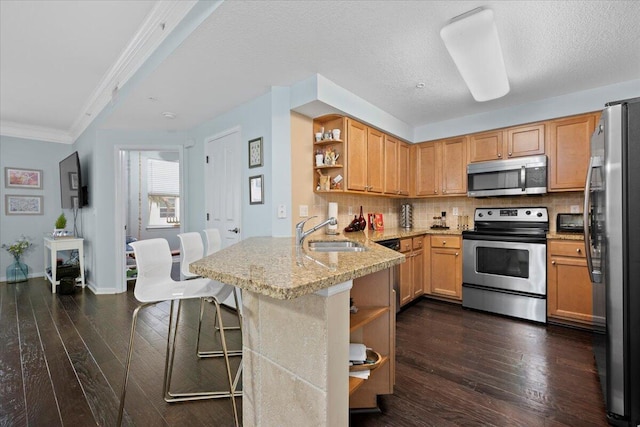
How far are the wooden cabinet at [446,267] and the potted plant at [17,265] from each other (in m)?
6.31

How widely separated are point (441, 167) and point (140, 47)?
3.59 meters

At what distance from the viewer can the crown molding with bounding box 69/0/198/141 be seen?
2.07m

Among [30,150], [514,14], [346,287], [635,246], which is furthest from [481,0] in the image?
[30,150]

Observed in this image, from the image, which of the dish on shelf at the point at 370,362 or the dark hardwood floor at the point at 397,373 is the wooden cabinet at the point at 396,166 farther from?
the dish on shelf at the point at 370,362

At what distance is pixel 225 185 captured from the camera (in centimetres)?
346

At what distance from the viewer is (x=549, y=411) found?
1696mm

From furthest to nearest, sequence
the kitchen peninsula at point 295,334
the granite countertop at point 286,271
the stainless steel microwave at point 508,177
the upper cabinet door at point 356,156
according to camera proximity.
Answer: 1. the stainless steel microwave at point 508,177
2. the upper cabinet door at point 356,156
3. the kitchen peninsula at point 295,334
4. the granite countertop at point 286,271

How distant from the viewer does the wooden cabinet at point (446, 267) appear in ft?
11.8

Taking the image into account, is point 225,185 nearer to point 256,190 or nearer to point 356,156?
point 256,190

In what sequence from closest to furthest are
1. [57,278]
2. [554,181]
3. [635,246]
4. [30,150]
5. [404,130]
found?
[635,246]
[554,181]
[404,130]
[57,278]
[30,150]

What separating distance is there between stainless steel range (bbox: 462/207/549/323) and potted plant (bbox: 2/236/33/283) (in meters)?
6.63

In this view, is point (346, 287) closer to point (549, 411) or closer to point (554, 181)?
point (549, 411)

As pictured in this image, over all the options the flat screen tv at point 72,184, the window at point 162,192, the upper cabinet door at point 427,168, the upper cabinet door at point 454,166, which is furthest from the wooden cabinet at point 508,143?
the window at point 162,192

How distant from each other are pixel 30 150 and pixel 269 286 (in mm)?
6547
